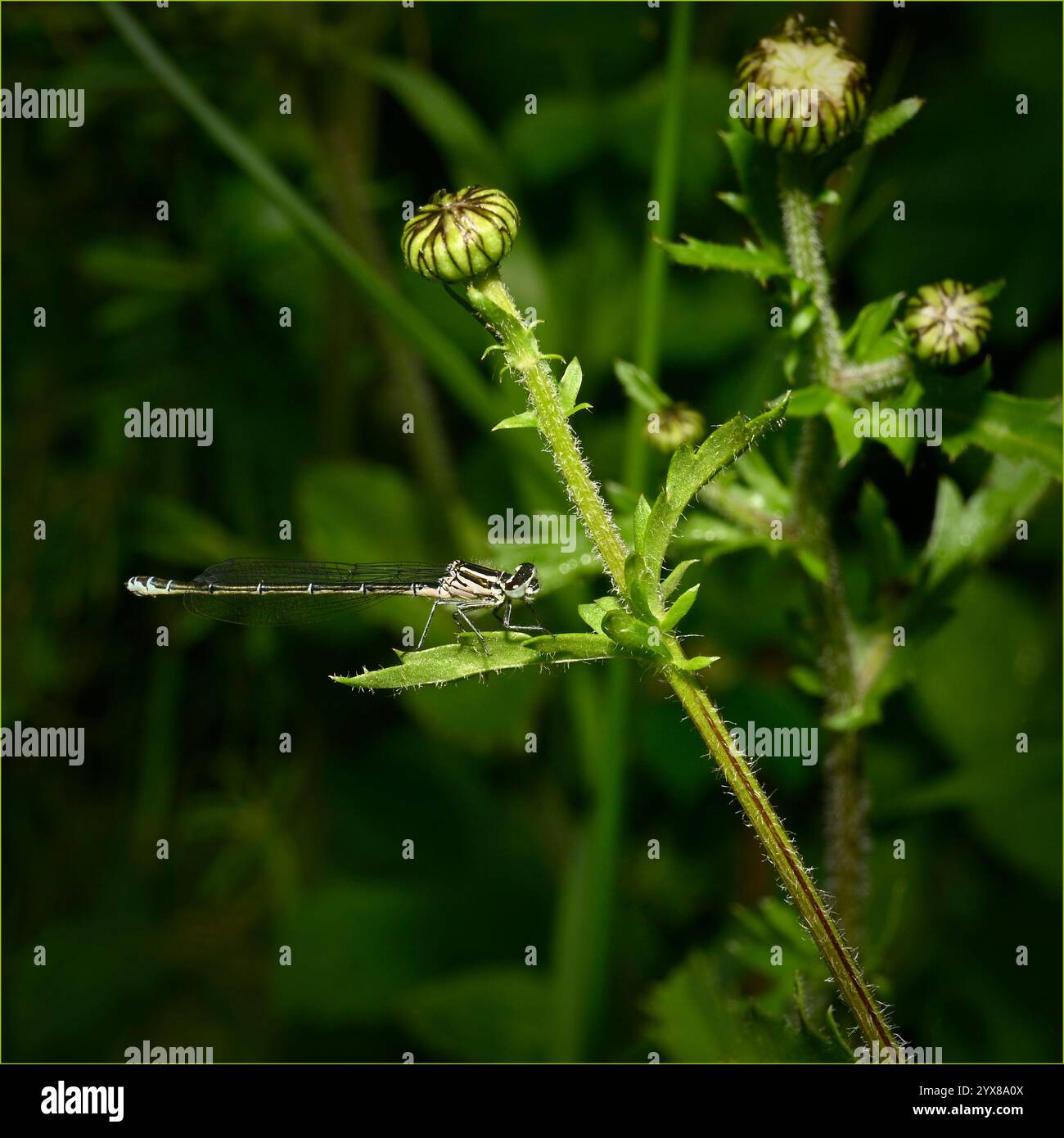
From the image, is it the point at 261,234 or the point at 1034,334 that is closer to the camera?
the point at 1034,334

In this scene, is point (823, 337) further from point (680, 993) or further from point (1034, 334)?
point (1034, 334)

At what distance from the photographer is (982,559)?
276 centimetres

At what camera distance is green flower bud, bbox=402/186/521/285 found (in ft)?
6.40

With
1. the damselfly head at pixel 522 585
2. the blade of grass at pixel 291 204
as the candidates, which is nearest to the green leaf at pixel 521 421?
the damselfly head at pixel 522 585

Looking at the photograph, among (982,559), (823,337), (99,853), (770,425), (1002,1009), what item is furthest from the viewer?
(99,853)

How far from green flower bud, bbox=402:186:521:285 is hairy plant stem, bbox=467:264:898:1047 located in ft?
0.17

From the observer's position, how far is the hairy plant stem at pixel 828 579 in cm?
240

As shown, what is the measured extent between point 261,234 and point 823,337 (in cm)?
327

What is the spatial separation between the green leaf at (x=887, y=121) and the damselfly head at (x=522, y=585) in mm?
1229

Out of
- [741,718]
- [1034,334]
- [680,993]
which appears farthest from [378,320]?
[680,993]

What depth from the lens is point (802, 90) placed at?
2223 millimetres

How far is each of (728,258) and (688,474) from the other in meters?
0.74

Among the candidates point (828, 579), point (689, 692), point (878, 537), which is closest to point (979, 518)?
point (878, 537)

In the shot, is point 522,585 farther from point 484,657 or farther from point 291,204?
point 291,204
